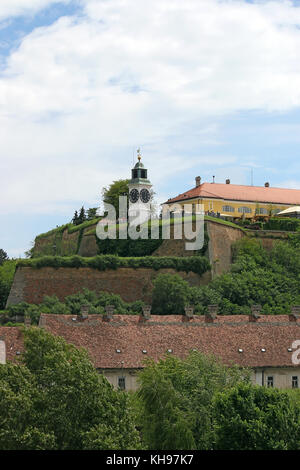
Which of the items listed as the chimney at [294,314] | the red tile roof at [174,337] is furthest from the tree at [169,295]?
the red tile roof at [174,337]

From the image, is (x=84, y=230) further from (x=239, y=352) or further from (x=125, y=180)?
(x=239, y=352)

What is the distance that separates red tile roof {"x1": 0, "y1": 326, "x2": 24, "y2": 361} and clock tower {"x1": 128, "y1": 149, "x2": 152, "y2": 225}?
105 feet

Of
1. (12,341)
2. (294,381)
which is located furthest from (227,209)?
(12,341)

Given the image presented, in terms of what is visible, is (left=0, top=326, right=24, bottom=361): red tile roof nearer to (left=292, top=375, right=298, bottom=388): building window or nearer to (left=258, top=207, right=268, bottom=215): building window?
(left=292, top=375, right=298, bottom=388): building window

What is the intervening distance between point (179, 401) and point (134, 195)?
159ft

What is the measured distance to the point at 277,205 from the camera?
88.1m

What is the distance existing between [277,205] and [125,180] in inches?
525

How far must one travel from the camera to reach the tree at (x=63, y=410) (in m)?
31.6

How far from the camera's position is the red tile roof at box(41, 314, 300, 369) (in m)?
49.3

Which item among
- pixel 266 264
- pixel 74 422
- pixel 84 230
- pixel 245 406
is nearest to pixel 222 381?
pixel 245 406

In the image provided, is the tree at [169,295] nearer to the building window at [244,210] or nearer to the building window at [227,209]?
the building window at [227,209]

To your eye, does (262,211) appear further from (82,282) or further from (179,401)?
(179,401)

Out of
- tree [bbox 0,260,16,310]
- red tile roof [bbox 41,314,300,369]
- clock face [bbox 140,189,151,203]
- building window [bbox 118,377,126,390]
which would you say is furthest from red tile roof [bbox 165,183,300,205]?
building window [bbox 118,377,126,390]

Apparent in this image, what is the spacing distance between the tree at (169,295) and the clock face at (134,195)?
16.2 m
